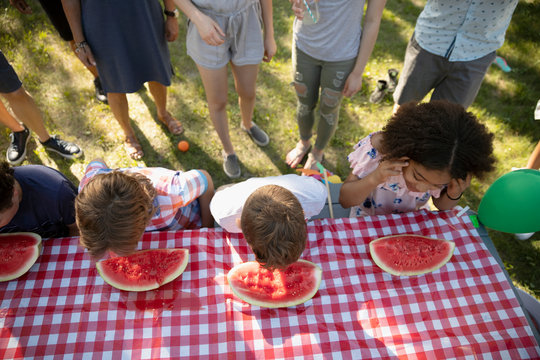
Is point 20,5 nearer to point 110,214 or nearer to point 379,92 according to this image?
point 110,214

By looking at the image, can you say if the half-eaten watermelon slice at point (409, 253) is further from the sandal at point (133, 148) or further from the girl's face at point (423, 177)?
the sandal at point (133, 148)

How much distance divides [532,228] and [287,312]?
158 centimetres

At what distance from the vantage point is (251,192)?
77.4 inches

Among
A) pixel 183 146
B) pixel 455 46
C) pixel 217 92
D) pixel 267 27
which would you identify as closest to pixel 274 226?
pixel 217 92

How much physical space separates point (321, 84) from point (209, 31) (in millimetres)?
1003

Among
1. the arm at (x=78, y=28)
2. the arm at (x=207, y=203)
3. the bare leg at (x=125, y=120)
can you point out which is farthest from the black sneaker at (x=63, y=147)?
the arm at (x=207, y=203)

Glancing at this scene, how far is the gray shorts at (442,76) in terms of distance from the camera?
253 cm

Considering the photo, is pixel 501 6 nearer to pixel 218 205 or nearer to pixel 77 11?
pixel 218 205

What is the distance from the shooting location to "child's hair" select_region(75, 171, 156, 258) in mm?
1680

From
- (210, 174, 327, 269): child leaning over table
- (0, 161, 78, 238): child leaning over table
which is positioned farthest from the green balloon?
(0, 161, 78, 238): child leaning over table

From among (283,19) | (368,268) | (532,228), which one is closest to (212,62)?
(368,268)

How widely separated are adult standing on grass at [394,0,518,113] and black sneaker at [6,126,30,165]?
3.78m

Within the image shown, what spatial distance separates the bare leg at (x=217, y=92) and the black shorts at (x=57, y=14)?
157 cm

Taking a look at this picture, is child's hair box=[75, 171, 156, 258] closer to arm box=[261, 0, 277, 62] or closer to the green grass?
arm box=[261, 0, 277, 62]
